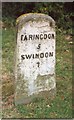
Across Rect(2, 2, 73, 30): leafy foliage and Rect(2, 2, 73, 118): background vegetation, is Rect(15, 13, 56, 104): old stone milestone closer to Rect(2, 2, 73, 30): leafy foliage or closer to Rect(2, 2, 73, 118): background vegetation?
Rect(2, 2, 73, 118): background vegetation

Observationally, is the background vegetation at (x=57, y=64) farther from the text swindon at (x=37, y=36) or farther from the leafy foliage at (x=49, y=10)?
the text swindon at (x=37, y=36)

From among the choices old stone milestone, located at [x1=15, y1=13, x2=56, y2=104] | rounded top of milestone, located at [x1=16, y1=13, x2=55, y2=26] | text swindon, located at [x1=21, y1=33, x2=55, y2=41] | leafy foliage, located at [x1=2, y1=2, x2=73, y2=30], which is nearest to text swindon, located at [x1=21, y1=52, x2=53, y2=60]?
old stone milestone, located at [x1=15, y1=13, x2=56, y2=104]

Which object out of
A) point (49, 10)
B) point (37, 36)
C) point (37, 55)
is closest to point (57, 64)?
point (37, 55)

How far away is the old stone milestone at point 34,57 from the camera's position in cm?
573

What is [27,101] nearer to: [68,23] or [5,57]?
[5,57]

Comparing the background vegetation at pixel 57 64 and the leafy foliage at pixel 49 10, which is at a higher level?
the leafy foliage at pixel 49 10

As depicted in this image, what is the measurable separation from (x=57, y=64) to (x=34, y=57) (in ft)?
7.26

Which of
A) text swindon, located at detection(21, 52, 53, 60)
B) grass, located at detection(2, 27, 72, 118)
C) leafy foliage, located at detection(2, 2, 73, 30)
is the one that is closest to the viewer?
grass, located at detection(2, 27, 72, 118)

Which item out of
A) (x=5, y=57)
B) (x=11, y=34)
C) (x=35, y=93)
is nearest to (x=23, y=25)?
(x=35, y=93)

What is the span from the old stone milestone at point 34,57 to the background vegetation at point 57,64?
8.3 inches

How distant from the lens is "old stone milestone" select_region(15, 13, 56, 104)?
18.8 ft

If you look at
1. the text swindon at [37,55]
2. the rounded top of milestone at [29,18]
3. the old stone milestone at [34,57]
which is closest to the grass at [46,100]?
the old stone milestone at [34,57]

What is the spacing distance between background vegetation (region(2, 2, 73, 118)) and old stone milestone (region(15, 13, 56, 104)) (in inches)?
8.3

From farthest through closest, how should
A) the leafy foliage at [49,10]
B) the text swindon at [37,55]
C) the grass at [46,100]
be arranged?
the leafy foliage at [49,10] → the text swindon at [37,55] → the grass at [46,100]
